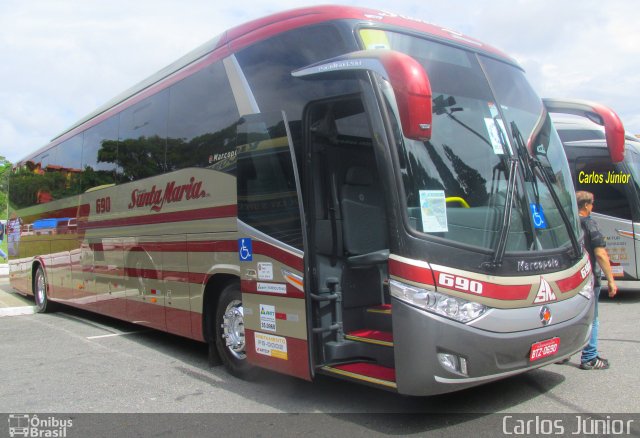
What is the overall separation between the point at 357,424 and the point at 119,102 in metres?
6.70

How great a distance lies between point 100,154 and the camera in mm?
9531

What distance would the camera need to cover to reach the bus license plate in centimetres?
460

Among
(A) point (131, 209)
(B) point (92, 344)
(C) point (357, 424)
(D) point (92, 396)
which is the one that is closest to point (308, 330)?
(C) point (357, 424)

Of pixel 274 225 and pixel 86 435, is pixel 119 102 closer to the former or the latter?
pixel 274 225

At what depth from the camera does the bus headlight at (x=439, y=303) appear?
4.26m

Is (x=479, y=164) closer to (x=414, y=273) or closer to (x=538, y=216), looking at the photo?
(x=538, y=216)

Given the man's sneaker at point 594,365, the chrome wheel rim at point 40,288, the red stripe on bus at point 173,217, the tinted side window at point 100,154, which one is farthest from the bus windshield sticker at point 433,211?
the chrome wheel rim at point 40,288

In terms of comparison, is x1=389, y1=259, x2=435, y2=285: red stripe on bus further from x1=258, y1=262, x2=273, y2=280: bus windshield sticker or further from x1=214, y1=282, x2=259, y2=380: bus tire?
x1=214, y1=282, x2=259, y2=380: bus tire

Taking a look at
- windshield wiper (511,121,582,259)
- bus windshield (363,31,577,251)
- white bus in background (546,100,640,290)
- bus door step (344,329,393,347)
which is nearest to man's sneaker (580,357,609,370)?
windshield wiper (511,121,582,259)

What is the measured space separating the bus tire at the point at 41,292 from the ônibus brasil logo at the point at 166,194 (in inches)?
220

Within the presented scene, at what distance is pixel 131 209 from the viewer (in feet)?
27.5

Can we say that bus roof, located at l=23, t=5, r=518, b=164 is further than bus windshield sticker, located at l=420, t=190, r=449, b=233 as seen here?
Yes

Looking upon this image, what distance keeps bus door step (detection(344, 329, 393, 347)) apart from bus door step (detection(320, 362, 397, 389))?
192 mm

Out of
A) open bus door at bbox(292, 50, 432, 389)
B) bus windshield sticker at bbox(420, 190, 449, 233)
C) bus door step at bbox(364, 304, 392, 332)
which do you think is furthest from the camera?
bus door step at bbox(364, 304, 392, 332)
